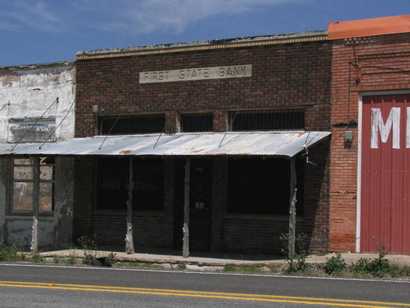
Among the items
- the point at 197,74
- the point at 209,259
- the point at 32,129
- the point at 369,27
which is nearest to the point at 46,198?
the point at 32,129

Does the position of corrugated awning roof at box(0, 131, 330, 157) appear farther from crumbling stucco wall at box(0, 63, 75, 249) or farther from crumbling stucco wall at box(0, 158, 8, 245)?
crumbling stucco wall at box(0, 158, 8, 245)

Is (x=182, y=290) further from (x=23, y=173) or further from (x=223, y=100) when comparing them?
(x=23, y=173)

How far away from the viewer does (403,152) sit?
15797 millimetres

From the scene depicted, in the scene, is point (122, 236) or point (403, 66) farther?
point (122, 236)

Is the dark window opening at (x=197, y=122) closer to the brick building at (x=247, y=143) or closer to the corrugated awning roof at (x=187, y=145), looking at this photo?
the brick building at (x=247, y=143)

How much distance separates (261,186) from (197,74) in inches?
131

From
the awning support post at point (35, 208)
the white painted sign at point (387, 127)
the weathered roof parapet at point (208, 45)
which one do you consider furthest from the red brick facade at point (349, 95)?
the awning support post at point (35, 208)

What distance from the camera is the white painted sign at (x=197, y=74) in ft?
58.0

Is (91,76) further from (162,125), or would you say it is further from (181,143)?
(181,143)

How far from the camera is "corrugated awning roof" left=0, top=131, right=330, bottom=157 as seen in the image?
1546cm

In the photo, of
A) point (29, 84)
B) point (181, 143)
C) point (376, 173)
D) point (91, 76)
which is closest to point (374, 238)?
point (376, 173)

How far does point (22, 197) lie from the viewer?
2094 centimetres

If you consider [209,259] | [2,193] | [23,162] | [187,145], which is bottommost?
[209,259]

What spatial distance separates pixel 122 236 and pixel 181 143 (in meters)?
3.50
